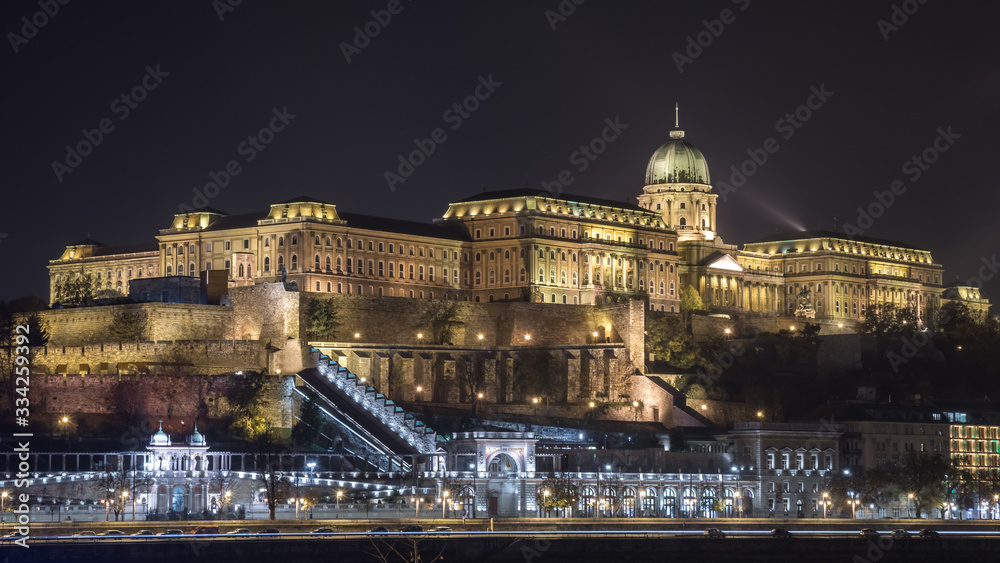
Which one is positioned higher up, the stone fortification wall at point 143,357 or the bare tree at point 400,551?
the stone fortification wall at point 143,357

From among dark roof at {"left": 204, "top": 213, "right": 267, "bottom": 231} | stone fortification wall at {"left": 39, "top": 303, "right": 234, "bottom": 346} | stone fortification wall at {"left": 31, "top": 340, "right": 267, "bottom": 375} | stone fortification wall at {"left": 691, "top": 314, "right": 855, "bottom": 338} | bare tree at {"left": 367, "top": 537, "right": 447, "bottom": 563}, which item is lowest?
bare tree at {"left": 367, "top": 537, "right": 447, "bottom": 563}

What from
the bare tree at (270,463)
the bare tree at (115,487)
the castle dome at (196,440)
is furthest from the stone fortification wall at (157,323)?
the bare tree at (115,487)

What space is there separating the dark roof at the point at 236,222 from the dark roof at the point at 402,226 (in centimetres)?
749

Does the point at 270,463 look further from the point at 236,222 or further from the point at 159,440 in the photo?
the point at 236,222

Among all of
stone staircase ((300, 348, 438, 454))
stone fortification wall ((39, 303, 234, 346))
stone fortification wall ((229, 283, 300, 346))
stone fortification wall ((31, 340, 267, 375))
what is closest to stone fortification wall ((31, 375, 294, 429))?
stone fortification wall ((31, 340, 267, 375))

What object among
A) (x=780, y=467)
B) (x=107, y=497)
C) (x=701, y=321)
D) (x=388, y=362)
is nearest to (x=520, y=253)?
(x=701, y=321)

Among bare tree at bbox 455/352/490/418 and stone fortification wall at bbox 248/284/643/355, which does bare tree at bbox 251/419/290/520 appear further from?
bare tree at bbox 455/352/490/418

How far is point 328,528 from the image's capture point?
9912 cm

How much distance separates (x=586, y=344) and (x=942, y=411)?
27731mm

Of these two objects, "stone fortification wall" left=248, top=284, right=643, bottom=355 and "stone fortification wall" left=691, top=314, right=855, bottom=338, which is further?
"stone fortification wall" left=691, top=314, right=855, bottom=338

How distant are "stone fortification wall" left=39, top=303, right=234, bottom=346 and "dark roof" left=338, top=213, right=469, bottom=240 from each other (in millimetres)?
34188

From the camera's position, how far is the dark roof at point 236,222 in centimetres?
17888

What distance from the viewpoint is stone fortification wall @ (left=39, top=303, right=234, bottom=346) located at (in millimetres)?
143750

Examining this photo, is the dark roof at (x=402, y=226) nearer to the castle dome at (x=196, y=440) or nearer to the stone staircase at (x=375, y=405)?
the stone staircase at (x=375, y=405)
